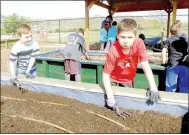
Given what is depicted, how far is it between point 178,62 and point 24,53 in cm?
278

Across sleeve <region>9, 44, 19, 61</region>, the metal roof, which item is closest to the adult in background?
sleeve <region>9, 44, 19, 61</region>

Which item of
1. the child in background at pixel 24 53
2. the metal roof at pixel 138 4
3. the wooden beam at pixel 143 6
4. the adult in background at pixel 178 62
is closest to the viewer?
the child in background at pixel 24 53

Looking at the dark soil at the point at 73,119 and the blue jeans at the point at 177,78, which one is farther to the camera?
the blue jeans at the point at 177,78

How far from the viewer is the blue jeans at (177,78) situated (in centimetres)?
431

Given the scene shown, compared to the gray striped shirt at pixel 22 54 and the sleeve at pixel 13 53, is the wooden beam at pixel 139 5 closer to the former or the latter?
the gray striped shirt at pixel 22 54

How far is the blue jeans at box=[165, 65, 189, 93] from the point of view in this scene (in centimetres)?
431

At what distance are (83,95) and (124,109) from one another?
67 centimetres

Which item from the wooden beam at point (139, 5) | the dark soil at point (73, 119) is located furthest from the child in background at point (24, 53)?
the wooden beam at point (139, 5)

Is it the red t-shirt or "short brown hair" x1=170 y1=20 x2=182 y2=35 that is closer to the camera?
the red t-shirt

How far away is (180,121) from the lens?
2.88m

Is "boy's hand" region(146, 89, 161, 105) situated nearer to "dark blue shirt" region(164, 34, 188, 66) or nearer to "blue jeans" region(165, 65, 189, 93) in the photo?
"blue jeans" region(165, 65, 189, 93)

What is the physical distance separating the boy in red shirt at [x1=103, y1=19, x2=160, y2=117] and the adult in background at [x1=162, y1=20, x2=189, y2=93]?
1.32 m

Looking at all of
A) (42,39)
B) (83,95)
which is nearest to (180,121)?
(83,95)

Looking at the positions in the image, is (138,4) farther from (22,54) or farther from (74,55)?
(22,54)
